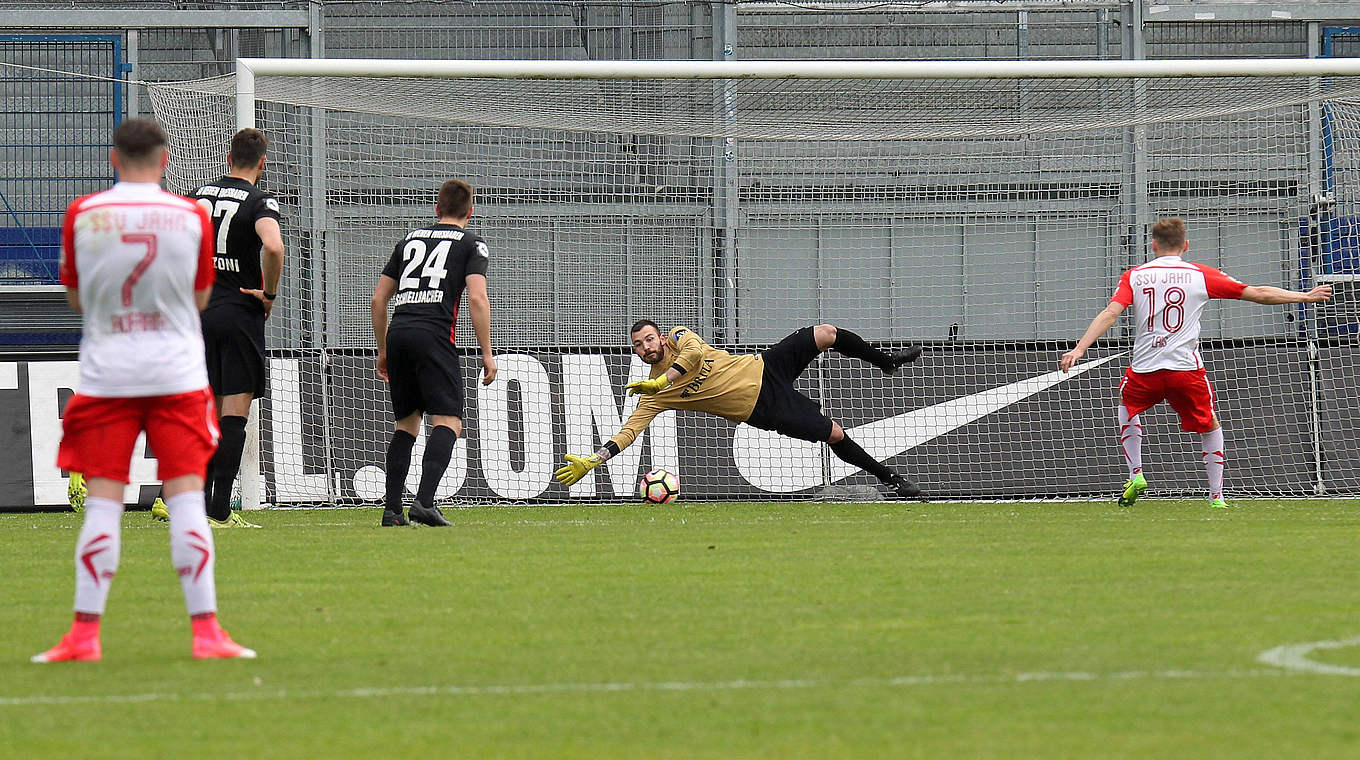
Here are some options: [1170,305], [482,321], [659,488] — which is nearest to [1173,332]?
[1170,305]

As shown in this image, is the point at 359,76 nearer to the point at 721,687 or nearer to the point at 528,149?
the point at 528,149

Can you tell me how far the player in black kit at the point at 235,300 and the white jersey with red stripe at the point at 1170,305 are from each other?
18.8 ft

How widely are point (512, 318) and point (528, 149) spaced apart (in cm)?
174

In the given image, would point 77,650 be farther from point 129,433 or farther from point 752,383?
point 752,383

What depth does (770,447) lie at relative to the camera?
13109mm

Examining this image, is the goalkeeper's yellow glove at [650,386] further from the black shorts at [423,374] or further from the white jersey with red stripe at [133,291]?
the white jersey with red stripe at [133,291]

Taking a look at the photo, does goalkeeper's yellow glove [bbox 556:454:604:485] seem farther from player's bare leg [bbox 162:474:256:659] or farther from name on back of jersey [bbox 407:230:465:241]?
player's bare leg [bbox 162:474:256:659]

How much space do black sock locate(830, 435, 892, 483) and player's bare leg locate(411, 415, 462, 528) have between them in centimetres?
359

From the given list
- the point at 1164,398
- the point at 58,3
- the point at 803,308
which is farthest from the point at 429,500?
the point at 58,3

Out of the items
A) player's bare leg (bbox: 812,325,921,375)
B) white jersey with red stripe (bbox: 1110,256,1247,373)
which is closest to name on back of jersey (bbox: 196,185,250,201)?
player's bare leg (bbox: 812,325,921,375)

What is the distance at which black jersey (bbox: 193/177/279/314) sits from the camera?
367 inches

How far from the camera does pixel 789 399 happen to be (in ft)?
39.5

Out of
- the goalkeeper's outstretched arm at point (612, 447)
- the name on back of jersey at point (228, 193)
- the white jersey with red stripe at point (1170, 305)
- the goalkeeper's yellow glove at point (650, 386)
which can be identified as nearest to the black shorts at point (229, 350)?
the name on back of jersey at point (228, 193)

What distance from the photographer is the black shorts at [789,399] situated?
1198 centimetres
